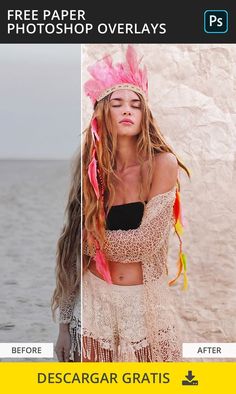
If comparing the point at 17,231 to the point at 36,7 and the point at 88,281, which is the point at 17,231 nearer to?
the point at 88,281

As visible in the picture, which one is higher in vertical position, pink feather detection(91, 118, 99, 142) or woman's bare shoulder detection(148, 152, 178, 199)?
pink feather detection(91, 118, 99, 142)

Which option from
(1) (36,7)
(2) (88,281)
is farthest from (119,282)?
(1) (36,7)

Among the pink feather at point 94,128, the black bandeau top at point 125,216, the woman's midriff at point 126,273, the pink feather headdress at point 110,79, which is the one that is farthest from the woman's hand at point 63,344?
the pink feather headdress at point 110,79

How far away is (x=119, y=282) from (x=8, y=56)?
961 millimetres

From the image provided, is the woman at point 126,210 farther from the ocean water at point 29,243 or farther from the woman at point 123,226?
the ocean water at point 29,243

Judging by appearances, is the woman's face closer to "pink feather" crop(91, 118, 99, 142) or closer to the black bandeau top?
"pink feather" crop(91, 118, 99, 142)

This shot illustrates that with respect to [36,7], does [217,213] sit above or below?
below

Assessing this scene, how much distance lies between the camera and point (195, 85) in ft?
15.1

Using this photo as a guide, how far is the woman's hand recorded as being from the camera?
4.62 metres

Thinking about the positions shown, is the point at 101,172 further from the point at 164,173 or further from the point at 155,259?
the point at 155,259
